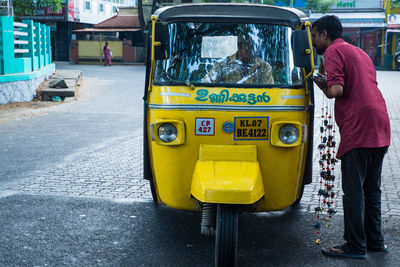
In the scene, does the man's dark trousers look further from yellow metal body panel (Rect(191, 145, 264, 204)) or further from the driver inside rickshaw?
the driver inside rickshaw

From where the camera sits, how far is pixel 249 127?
425 cm

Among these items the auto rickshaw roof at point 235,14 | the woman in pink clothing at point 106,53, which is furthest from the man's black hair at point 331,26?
the woman in pink clothing at point 106,53

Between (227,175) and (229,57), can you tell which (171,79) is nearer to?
(229,57)

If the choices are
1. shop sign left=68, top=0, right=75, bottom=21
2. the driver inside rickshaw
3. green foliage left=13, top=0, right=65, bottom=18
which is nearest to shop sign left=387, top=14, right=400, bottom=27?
shop sign left=68, top=0, right=75, bottom=21

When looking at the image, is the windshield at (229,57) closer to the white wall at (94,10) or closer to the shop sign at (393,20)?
the shop sign at (393,20)

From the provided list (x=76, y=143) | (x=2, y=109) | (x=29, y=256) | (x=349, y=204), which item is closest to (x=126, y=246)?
(x=29, y=256)

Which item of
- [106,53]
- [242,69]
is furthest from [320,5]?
[242,69]

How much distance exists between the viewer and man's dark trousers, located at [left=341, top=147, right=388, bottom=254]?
395 centimetres

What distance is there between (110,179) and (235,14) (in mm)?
2997

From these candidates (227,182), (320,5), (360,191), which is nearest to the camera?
(227,182)

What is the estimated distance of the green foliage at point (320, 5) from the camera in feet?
128

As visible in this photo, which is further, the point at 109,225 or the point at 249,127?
the point at 109,225

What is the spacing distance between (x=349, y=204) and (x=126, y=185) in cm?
309

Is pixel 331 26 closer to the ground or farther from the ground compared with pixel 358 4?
closer to the ground
